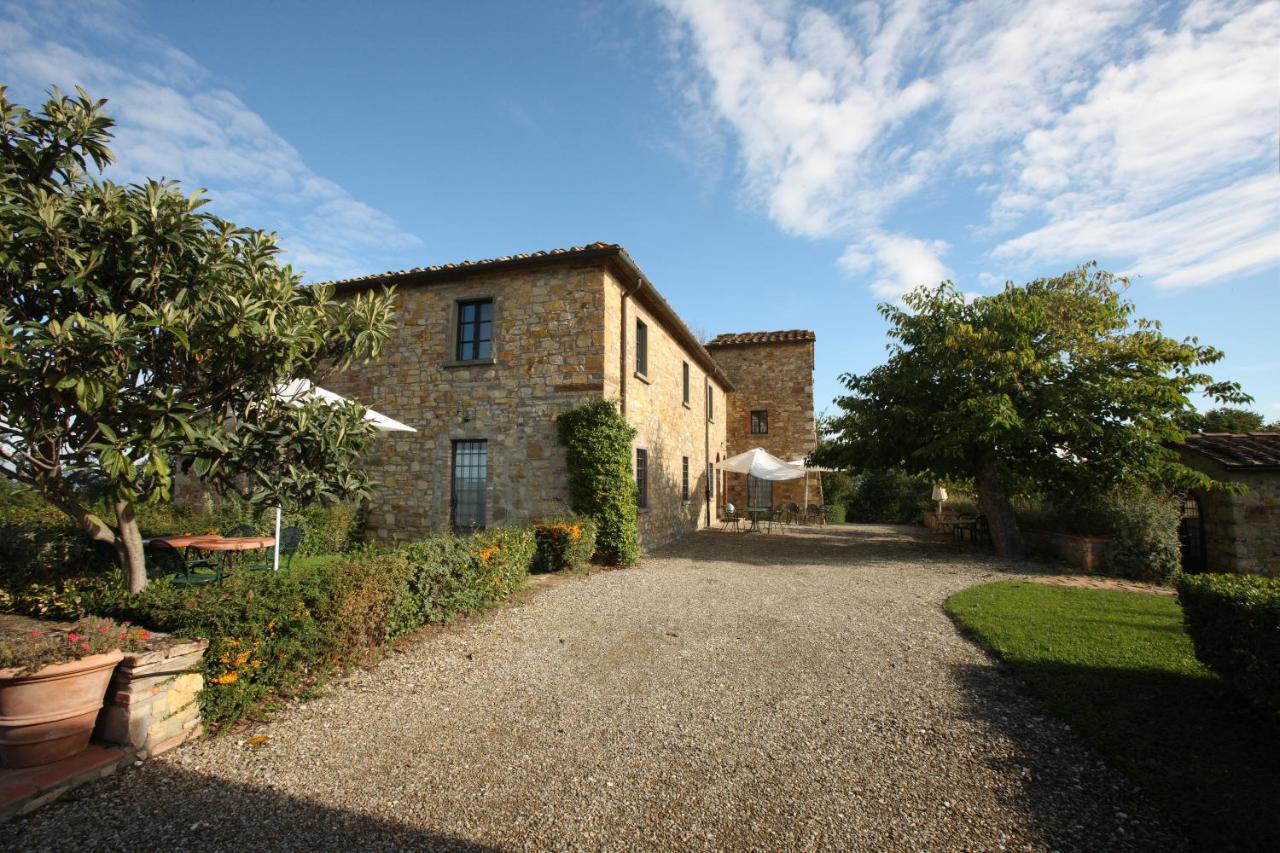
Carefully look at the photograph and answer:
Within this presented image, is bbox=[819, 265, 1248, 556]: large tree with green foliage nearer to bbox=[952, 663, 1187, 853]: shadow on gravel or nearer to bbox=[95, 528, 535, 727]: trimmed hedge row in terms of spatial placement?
bbox=[952, 663, 1187, 853]: shadow on gravel

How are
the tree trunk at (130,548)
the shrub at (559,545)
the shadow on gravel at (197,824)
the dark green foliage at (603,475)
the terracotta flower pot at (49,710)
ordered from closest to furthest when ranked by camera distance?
the shadow on gravel at (197,824), the terracotta flower pot at (49,710), the tree trunk at (130,548), the shrub at (559,545), the dark green foliage at (603,475)

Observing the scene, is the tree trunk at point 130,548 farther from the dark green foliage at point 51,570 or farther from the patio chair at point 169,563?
the patio chair at point 169,563

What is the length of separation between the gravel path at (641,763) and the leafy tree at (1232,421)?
29.6 meters

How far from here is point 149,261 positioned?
432cm

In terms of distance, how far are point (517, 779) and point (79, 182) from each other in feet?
17.6

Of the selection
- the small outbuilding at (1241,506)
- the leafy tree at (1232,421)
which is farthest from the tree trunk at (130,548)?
the leafy tree at (1232,421)

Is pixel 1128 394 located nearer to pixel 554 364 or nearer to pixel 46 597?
pixel 554 364

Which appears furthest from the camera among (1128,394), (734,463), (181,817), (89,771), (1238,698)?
(734,463)

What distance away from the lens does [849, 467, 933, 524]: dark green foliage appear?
2372 cm

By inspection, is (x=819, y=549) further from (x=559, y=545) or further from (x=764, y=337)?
(x=764, y=337)

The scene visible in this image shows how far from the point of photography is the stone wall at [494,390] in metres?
10.4

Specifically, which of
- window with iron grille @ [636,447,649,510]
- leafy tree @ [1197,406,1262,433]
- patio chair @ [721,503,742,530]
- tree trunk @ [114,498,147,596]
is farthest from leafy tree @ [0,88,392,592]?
leafy tree @ [1197,406,1262,433]

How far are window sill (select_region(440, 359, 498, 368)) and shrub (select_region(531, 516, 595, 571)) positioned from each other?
3430 millimetres

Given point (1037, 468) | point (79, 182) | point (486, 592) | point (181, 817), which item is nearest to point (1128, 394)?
point (1037, 468)
